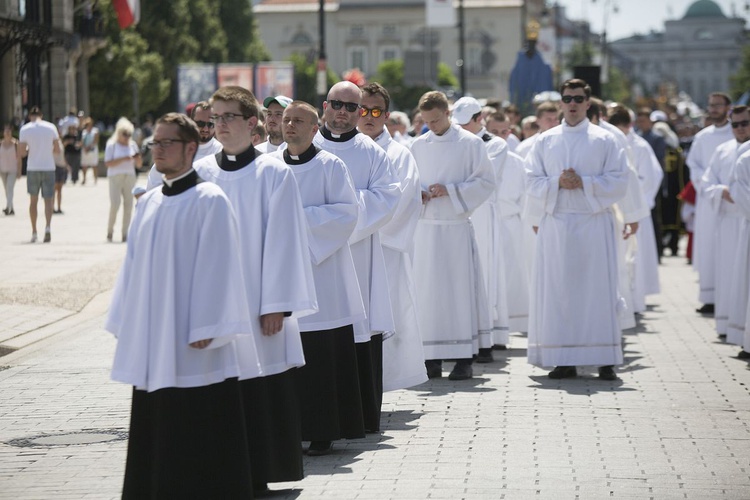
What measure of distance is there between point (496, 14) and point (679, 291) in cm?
11491

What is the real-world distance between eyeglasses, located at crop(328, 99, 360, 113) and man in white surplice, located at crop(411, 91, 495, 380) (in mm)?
2345

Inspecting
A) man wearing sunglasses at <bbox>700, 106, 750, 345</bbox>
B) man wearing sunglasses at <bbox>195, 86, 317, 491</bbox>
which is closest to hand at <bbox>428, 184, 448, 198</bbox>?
man wearing sunglasses at <bbox>700, 106, 750, 345</bbox>

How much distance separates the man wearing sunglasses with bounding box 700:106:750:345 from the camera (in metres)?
12.8

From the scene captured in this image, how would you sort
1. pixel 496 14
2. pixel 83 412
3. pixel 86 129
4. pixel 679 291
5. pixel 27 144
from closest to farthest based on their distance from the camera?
pixel 83 412 < pixel 679 291 < pixel 27 144 < pixel 86 129 < pixel 496 14

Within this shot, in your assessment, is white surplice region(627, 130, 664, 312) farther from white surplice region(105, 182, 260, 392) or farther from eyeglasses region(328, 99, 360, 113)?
white surplice region(105, 182, 260, 392)

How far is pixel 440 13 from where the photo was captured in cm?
4675

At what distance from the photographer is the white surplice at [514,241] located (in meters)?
13.9

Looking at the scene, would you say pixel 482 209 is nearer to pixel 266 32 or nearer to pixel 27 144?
A: pixel 27 144

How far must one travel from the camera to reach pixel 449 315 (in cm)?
1129

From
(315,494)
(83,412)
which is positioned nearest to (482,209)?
(83,412)

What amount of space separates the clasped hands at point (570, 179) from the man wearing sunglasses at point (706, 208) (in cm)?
416

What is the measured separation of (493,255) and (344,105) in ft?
14.3

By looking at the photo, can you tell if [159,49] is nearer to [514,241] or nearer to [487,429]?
[514,241]

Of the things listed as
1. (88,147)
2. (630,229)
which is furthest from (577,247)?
(88,147)
